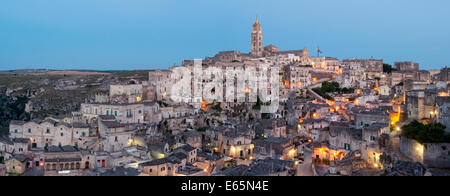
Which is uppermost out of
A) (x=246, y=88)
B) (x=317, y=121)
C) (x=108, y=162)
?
(x=246, y=88)

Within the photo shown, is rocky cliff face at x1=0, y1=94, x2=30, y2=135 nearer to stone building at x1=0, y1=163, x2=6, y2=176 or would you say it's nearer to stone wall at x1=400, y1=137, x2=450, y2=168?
stone building at x1=0, y1=163, x2=6, y2=176

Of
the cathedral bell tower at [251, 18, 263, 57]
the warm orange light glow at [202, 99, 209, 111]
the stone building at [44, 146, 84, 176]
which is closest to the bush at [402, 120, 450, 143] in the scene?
the stone building at [44, 146, 84, 176]

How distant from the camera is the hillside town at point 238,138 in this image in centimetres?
2981

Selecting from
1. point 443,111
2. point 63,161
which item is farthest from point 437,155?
point 63,161

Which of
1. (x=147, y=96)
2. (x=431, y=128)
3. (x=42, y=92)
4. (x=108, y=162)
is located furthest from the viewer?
(x=42, y=92)

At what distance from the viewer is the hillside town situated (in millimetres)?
29812

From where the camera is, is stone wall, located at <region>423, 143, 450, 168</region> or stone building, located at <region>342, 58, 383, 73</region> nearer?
stone wall, located at <region>423, 143, 450, 168</region>

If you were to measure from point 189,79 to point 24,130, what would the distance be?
2958 cm

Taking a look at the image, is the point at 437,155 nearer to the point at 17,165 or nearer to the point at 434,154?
the point at 434,154

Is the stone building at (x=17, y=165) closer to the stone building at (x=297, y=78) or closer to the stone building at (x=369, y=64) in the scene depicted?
the stone building at (x=297, y=78)

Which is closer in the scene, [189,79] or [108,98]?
[108,98]
